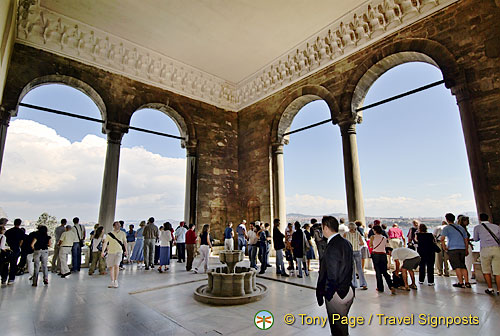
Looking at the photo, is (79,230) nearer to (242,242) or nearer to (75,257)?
(75,257)

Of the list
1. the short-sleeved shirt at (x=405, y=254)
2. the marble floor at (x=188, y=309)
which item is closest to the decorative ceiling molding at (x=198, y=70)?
the short-sleeved shirt at (x=405, y=254)

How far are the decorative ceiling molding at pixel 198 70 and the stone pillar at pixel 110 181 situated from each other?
245cm

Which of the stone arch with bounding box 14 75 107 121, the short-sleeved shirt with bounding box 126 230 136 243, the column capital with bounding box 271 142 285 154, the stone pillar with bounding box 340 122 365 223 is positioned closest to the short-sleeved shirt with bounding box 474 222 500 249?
the stone pillar with bounding box 340 122 365 223

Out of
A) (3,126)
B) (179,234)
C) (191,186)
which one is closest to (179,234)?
(179,234)

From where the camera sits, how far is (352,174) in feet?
26.6

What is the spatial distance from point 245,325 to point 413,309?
2.39 meters

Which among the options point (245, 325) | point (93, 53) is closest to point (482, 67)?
point (245, 325)

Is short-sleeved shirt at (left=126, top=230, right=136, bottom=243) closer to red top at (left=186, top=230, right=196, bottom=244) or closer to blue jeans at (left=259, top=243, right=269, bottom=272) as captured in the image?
red top at (left=186, top=230, right=196, bottom=244)

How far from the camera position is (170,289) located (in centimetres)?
505

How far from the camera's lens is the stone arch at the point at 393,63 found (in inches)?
253

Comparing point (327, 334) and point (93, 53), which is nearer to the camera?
point (327, 334)

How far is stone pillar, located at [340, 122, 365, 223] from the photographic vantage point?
7809mm

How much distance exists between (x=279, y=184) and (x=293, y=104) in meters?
3.14

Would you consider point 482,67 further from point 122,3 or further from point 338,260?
point 122,3
